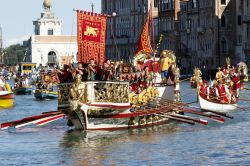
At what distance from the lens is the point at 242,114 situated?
187 feet

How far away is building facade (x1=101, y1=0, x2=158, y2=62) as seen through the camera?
533 feet

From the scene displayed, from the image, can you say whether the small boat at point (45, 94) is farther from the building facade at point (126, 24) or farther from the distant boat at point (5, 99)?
the building facade at point (126, 24)

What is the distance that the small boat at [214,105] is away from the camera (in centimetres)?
5498

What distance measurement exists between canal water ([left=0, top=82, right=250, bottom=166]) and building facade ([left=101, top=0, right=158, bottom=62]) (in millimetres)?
111202

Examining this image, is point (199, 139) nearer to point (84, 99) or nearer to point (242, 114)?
point (84, 99)

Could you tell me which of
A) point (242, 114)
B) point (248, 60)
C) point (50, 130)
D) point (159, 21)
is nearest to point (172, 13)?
point (159, 21)

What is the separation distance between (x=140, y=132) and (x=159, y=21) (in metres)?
110

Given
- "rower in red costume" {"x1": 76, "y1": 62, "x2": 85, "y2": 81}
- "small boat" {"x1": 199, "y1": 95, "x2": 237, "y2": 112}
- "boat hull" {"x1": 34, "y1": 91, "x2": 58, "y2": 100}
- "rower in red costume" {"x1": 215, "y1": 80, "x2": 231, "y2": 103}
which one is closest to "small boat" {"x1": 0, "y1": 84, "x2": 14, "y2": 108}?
"boat hull" {"x1": 34, "y1": 91, "x2": 58, "y2": 100}

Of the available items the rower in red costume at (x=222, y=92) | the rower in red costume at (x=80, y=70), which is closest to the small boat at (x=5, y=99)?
the rower in red costume at (x=222, y=92)

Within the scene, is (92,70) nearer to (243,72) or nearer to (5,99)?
(5,99)

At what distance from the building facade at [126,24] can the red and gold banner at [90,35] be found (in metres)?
114

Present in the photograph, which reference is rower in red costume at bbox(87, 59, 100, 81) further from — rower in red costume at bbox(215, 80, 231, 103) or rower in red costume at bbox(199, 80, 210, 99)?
rower in red costume at bbox(215, 80, 231, 103)

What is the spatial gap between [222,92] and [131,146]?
16.6 meters

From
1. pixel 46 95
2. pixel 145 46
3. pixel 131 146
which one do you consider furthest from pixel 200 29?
pixel 131 146
